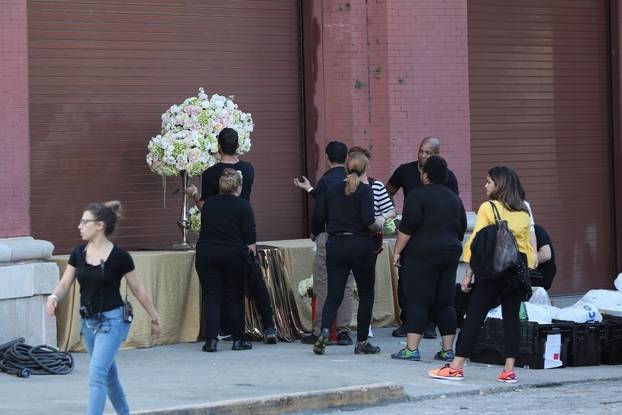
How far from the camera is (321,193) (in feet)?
40.6

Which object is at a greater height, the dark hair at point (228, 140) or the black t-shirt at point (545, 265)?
the dark hair at point (228, 140)

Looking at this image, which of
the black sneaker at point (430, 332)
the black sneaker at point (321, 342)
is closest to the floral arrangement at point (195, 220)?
the black sneaker at point (321, 342)

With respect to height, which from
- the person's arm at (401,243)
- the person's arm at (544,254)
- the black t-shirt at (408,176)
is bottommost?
the person's arm at (544,254)

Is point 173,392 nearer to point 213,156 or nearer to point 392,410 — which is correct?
point 392,410

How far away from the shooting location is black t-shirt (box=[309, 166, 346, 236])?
1216 cm

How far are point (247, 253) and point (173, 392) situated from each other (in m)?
2.55

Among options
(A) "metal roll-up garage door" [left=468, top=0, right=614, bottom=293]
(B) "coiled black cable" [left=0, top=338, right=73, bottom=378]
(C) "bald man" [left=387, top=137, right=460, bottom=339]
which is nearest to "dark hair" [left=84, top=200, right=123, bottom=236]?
(B) "coiled black cable" [left=0, top=338, right=73, bottom=378]

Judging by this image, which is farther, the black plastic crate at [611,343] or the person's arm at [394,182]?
the person's arm at [394,182]

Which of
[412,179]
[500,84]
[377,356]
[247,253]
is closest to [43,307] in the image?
[247,253]

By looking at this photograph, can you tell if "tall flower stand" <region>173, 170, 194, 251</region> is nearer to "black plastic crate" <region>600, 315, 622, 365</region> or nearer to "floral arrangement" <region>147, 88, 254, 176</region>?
"floral arrangement" <region>147, 88, 254, 176</region>

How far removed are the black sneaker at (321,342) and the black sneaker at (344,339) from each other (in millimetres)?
752

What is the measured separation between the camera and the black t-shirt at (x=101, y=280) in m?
8.20

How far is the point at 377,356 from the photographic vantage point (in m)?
12.1

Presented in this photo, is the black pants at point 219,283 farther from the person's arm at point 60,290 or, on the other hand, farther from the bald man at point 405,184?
the person's arm at point 60,290
